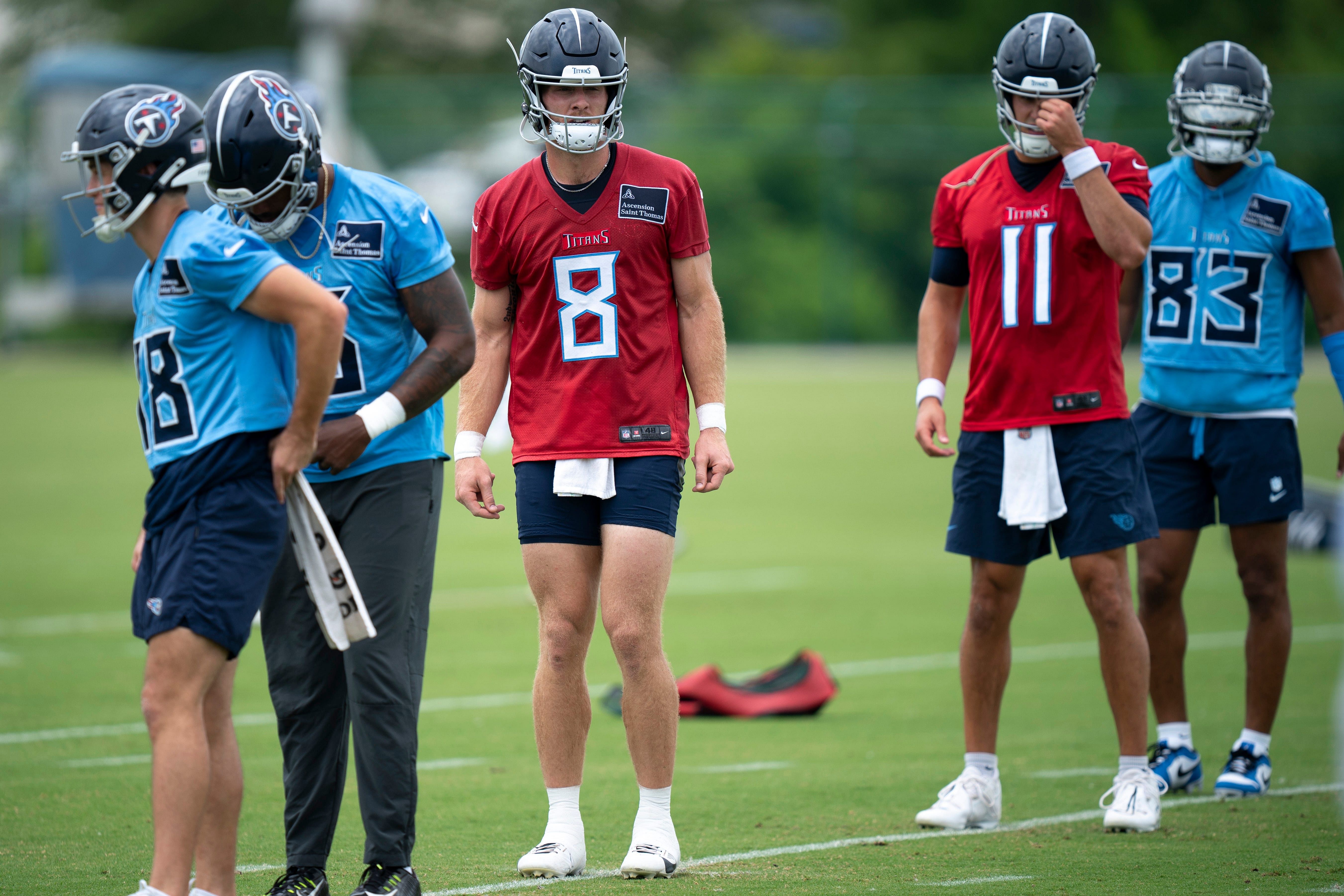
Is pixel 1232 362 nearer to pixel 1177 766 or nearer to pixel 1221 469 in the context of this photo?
pixel 1221 469

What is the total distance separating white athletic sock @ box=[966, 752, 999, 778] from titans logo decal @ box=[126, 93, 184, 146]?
337cm

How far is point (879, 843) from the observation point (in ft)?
18.4

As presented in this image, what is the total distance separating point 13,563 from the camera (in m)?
13.6

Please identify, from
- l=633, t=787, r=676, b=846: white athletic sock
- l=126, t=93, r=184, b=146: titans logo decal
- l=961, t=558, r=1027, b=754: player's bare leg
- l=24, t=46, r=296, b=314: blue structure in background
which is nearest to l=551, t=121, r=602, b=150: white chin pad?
l=126, t=93, r=184, b=146: titans logo decal

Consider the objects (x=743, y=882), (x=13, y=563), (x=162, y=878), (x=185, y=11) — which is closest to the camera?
(x=162, y=878)

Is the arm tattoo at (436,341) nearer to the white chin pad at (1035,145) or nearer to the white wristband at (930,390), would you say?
the white wristband at (930,390)

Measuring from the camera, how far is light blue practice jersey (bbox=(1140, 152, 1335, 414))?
654 centimetres

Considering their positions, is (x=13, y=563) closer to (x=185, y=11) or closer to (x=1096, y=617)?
(x=1096, y=617)

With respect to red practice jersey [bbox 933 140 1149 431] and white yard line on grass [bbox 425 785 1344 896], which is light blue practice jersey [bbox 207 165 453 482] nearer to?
white yard line on grass [bbox 425 785 1344 896]

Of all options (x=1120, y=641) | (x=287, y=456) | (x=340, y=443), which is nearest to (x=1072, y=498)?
(x=1120, y=641)

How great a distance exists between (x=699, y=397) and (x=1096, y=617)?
1.63 m

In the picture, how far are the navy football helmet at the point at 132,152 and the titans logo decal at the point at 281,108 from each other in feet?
0.86

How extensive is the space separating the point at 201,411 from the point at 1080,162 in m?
3.00

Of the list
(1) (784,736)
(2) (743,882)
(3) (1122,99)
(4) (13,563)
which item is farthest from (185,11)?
(2) (743,882)
